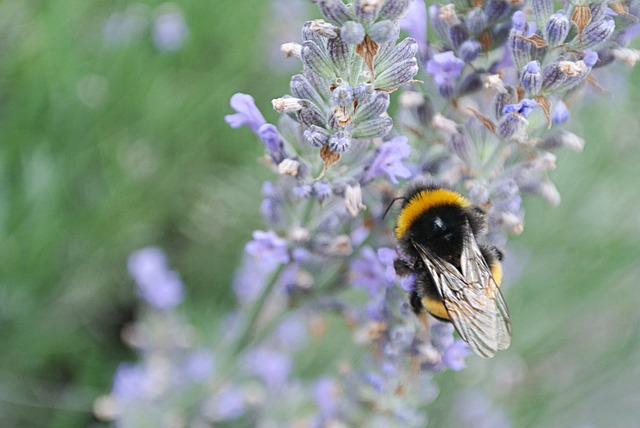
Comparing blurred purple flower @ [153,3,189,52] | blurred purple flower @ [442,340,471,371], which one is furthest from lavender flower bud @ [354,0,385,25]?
blurred purple flower @ [153,3,189,52]

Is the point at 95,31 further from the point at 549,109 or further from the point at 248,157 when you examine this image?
the point at 549,109

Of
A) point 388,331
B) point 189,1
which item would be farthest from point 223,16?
point 388,331

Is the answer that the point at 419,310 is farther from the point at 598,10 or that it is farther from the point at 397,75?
the point at 598,10

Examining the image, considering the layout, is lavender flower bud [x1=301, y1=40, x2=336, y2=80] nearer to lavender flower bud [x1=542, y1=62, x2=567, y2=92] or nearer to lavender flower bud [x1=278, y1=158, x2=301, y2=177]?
lavender flower bud [x1=278, y1=158, x2=301, y2=177]

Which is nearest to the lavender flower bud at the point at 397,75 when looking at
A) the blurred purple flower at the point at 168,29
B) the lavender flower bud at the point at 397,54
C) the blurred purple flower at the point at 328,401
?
the lavender flower bud at the point at 397,54

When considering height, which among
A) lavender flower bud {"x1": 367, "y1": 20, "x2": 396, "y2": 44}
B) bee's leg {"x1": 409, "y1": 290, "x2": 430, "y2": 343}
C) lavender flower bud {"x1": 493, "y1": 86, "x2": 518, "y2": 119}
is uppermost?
lavender flower bud {"x1": 367, "y1": 20, "x2": 396, "y2": 44}

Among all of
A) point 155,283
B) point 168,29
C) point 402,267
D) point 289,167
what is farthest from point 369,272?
point 168,29

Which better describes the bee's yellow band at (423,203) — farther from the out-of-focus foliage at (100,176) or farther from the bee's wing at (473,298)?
the out-of-focus foliage at (100,176)
